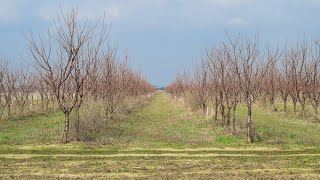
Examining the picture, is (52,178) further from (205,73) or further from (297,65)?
(297,65)

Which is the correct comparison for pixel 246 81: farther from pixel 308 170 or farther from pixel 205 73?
pixel 205 73

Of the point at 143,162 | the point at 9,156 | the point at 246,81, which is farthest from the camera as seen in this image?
the point at 246,81

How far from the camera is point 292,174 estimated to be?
11.7m

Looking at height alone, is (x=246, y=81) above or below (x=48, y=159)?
above

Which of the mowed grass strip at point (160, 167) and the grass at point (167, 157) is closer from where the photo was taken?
the mowed grass strip at point (160, 167)

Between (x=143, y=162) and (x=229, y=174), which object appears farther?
(x=143, y=162)

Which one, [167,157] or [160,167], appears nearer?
[160,167]

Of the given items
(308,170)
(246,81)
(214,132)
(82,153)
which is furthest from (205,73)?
(308,170)

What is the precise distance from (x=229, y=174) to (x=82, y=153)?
5498mm

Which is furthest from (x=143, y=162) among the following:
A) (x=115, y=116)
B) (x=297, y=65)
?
(x=297, y=65)

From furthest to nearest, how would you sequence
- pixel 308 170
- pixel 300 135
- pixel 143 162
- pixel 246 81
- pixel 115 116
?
pixel 115 116 < pixel 300 135 < pixel 246 81 < pixel 143 162 < pixel 308 170

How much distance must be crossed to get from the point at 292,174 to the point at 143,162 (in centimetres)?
417

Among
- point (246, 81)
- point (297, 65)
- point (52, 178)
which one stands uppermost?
point (297, 65)

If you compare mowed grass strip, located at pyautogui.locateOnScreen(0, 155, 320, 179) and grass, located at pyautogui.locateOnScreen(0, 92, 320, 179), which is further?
grass, located at pyautogui.locateOnScreen(0, 92, 320, 179)
